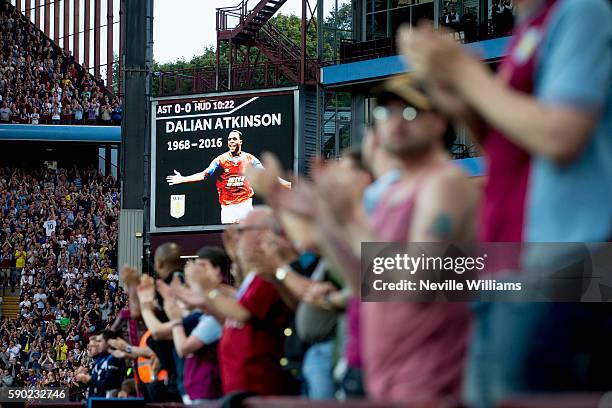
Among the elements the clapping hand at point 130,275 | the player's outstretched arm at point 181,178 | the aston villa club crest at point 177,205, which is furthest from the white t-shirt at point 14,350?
the clapping hand at point 130,275

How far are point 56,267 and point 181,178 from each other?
41.5ft

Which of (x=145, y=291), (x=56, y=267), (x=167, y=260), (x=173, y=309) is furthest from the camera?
(x=56, y=267)

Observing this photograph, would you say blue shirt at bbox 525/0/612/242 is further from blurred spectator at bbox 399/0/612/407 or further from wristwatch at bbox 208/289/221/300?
wristwatch at bbox 208/289/221/300

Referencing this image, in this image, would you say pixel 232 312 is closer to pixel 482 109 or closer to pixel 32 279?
pixel 482 109

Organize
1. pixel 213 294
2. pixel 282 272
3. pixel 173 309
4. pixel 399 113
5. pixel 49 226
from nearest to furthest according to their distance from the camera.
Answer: pixel 399 113, pixel 282 272, pixel 213 294, pixel 173 309, pixel 49 226

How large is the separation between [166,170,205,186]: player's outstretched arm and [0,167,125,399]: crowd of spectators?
4.80 m

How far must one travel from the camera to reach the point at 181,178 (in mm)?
31359

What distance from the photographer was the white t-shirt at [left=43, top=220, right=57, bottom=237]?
45.2 meters

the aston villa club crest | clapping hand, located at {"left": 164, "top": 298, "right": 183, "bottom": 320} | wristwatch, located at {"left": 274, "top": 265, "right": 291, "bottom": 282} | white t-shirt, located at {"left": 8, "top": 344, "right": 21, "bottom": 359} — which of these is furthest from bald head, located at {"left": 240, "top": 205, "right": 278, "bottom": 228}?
white t-shirt, located at {"left": 8, "top": 344, "right": 21, "bottom": 359}

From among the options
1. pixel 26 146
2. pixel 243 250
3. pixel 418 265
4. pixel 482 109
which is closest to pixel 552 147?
pixel 482 109

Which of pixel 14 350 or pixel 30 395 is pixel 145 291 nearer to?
pixel 30 395

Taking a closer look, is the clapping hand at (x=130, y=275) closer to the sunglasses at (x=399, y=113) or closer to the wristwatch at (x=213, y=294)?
the wristwatch at (x=213, y=294)

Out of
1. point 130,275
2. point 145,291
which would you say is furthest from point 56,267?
point 145,291

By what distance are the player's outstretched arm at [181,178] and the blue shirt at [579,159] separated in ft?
90.8
